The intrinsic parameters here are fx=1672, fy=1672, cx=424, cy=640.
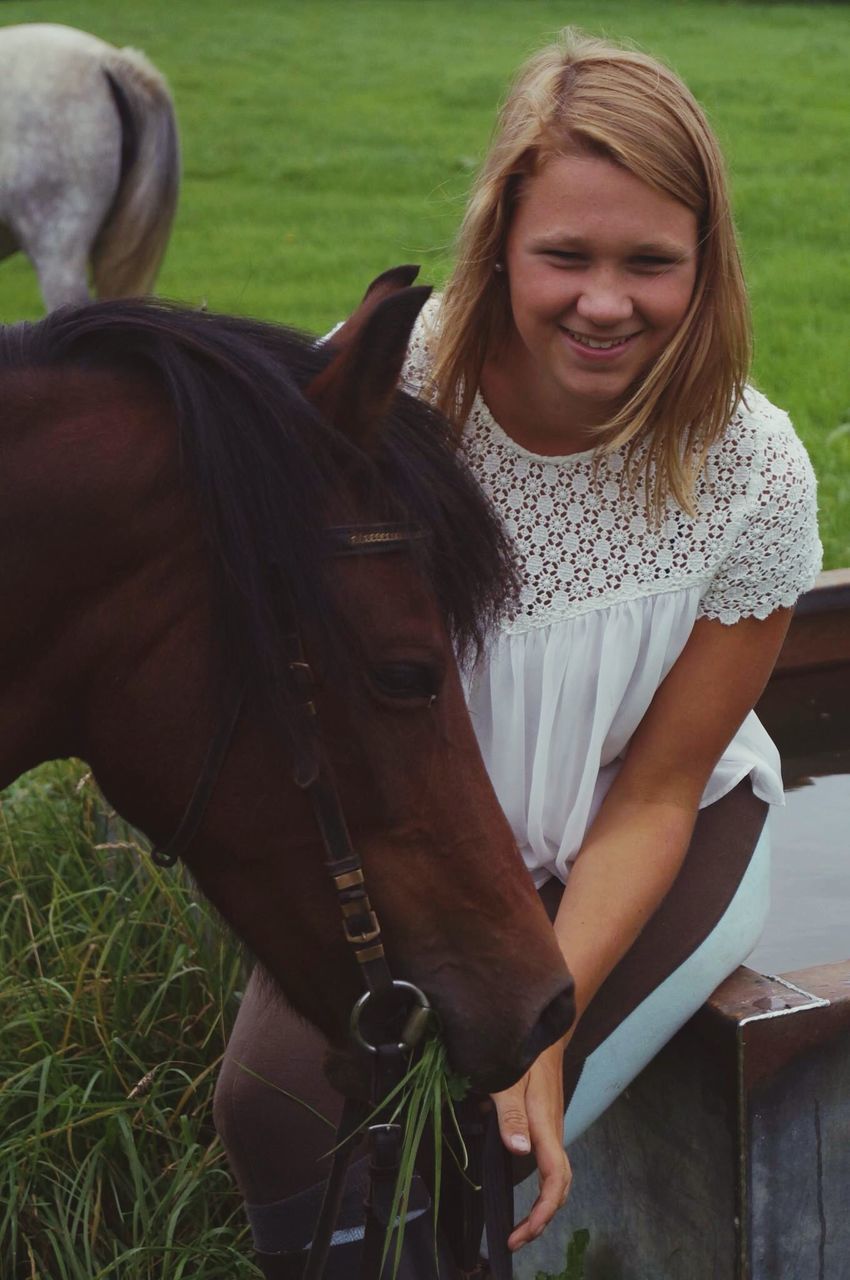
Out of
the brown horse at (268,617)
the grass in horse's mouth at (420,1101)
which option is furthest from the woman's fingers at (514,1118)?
the brown horse at (268,617)

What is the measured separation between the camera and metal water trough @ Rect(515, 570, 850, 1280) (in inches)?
81.4

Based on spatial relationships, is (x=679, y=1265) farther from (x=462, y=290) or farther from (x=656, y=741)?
(x=462, y=290)

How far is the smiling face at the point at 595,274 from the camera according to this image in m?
1.98

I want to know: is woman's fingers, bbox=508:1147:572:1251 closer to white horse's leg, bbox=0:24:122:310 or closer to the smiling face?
the smiling face

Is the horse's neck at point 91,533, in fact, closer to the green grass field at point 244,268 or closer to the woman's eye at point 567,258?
the woman's eye at point 567,258

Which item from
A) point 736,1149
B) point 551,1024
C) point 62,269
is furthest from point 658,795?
point 62,269

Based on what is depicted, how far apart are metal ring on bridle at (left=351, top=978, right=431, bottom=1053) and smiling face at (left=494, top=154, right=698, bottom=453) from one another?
841mm

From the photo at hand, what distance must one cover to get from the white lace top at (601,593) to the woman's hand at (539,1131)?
36cm

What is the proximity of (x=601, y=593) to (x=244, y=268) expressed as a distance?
266 inches

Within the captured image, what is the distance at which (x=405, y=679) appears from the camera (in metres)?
1.48

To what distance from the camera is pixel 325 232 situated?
930 centimetres

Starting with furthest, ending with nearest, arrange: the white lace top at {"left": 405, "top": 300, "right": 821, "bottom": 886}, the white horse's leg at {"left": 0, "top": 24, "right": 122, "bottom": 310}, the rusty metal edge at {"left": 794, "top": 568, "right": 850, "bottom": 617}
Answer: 1. the white horse's leg at {"left": 0, "top": 24, "right": 122, "bottom": 310}
2. the rusty metal edge at {"left": 794, "top": 568, "right": 850, "bottom": 617}
3. the white lace top at {"left": 405, "top": 300, "right": 821, "bottom": 886}

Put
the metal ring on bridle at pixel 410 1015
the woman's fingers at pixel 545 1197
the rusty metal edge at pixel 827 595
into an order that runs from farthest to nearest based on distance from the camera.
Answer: the rusty metal edge at pixel 827 595 → the woman's fingers at pixel 545 1197 → the metal ring on bridle at pixel 410 1015

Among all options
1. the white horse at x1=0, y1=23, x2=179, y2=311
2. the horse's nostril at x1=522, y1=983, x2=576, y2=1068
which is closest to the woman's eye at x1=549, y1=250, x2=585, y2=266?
the horse's nostril at x1=522, y1=983, x2=576, y2=1068
